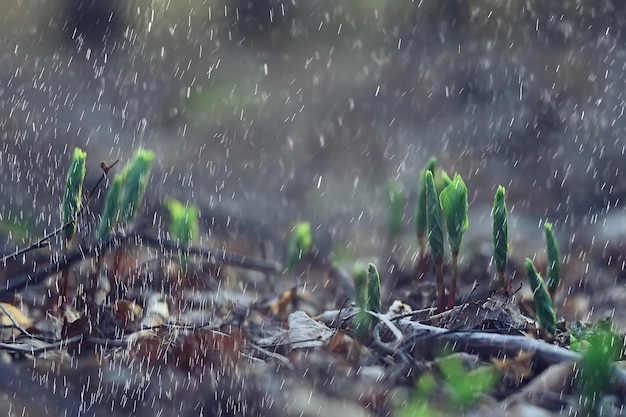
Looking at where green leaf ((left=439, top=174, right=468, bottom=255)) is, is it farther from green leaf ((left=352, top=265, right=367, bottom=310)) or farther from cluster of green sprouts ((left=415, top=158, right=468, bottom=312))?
green leaf ((left=352, top=265, right=367, bottom=310))

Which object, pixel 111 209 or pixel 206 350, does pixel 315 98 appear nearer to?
pixel 111 209

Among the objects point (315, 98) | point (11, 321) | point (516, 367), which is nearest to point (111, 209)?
point (11, 321)

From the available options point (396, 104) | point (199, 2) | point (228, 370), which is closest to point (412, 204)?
point (396, 104)

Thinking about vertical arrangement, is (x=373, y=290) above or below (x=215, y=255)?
above

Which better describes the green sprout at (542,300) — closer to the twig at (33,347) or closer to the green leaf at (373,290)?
the green leaf at (373,290)

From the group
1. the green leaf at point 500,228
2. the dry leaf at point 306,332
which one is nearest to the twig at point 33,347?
the dry leaf at point 306,332

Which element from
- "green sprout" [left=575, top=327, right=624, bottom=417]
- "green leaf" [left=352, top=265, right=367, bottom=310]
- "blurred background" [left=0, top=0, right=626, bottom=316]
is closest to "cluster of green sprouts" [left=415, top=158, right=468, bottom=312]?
"green leaf" [left=352, top=265, right=367, bottom=310]

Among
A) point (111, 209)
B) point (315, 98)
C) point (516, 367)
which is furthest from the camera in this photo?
point (315, 98)

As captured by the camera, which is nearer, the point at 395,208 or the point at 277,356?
the point at 277,356
